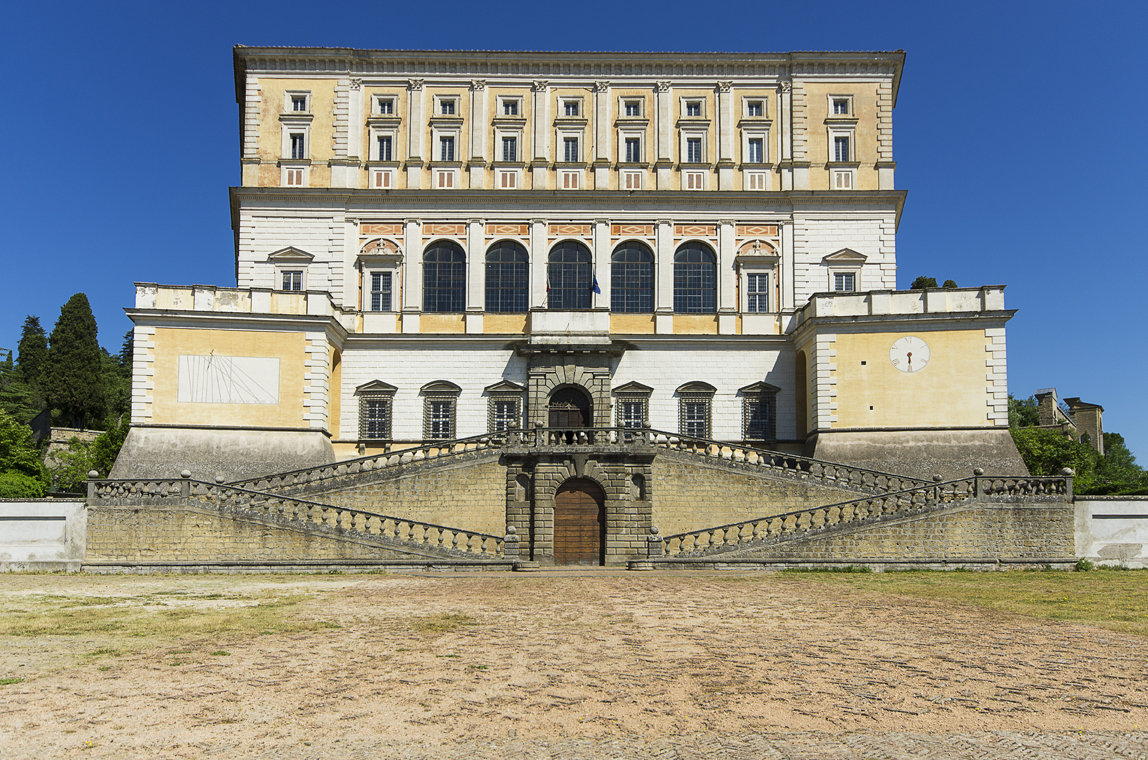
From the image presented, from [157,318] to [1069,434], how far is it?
184ft

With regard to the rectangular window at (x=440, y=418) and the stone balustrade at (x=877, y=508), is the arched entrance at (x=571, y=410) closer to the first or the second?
the rectangular window at (x=440, y=418)

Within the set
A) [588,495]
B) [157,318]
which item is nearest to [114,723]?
[588,495]

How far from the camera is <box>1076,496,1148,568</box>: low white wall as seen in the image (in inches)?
1088

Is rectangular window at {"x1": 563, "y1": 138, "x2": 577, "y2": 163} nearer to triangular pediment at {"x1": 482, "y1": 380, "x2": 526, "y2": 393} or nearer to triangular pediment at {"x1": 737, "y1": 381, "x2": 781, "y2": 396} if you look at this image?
triangular pediment at {"x1": 482, "y1": 380, "x2": 526, "y2": 393}

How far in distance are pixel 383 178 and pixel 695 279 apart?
1452cm

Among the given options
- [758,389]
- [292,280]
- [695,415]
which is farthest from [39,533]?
[758,389]

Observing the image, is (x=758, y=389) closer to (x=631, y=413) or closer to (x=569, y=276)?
(x=631, y=413)

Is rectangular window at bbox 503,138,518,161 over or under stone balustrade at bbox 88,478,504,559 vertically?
over

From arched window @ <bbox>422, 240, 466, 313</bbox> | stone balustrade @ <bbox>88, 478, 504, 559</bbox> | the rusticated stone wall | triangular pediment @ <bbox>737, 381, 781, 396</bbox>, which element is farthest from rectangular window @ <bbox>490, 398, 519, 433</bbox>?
triangular pediment @ <bbox>737, 381, 781, 396</bbox>

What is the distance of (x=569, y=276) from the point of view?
4000 centimetres

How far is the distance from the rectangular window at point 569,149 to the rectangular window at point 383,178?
7.84 meters

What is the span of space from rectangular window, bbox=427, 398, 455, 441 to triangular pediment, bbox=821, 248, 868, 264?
17513 mm

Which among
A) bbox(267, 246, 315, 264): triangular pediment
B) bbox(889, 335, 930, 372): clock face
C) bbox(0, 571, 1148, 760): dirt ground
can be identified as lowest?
bbox(0, 571, 1148, 760): dirt ground

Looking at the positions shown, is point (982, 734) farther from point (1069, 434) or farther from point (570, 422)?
point (1069, 434)
